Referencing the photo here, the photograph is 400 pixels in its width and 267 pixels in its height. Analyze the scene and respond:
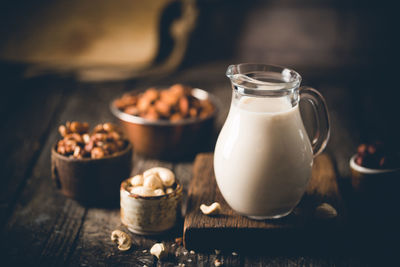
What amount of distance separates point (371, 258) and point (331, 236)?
0.32 feet

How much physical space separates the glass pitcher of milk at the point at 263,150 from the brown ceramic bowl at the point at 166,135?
451 mm

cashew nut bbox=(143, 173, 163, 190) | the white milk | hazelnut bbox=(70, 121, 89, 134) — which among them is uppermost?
the white milk

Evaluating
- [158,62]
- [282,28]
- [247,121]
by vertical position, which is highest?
[247,121]

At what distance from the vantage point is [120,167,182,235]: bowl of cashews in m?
1.10

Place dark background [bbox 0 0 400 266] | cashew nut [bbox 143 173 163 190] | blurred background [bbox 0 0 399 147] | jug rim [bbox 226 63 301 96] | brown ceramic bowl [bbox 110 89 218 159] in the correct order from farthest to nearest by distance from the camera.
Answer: blurred background [bbox 0 0 399 147]
brown ceramic bowl [bbox 110 89 218 159]
dark background [bbox 0 0 400 266]
cashew nut [bbox 143 173 163 190]
jug rim [bbox 226 63 301 96]

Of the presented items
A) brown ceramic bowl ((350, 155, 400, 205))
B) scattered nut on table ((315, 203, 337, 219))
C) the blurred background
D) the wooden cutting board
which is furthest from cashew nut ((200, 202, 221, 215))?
the blurred background

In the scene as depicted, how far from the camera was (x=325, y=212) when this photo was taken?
1.08 meters

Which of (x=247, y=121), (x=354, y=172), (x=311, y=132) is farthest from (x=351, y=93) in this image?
(x=247, y=121)

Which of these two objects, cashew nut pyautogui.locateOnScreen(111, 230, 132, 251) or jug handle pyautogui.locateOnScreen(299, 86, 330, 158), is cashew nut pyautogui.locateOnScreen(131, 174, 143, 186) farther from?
jug handle pyautogui.locateOnScreen(299, 86, 330, 158)

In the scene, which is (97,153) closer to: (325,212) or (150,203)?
(150,203)

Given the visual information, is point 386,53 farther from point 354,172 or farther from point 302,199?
point 302,199

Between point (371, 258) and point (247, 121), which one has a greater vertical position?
point (247, 121)

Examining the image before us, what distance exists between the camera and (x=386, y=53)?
249cm

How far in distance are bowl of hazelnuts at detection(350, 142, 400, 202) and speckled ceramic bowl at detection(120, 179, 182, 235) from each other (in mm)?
480
